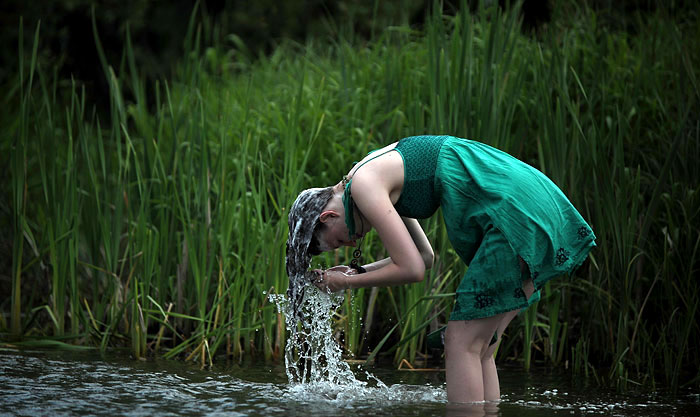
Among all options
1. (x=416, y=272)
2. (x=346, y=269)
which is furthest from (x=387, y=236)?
(x=346, y=269)

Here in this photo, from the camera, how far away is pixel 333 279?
2.73 meters

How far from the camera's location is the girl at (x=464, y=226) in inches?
103

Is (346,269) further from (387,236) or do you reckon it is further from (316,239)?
(387,236)

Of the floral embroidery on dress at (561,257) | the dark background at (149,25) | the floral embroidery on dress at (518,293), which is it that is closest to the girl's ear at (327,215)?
the floral embroidery on dress at (518,293)

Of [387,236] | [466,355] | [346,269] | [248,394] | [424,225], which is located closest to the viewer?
[387,236]

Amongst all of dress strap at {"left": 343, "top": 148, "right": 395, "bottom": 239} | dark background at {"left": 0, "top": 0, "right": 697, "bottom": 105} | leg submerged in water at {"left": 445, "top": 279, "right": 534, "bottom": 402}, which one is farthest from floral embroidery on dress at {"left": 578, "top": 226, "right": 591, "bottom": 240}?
dark background at {"left": 0, "top": 0, "right": 697, "bottom": 105}

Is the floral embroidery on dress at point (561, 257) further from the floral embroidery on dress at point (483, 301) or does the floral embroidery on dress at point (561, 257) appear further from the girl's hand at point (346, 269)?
the girl's hand at point (346, 269)

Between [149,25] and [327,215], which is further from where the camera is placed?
[149,25]

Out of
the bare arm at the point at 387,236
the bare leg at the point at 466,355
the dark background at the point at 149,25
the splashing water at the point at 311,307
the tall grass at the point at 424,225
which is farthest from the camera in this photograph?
the dark background at the point at 149,25

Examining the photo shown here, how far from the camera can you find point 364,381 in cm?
369

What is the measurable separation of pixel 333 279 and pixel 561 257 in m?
0.80

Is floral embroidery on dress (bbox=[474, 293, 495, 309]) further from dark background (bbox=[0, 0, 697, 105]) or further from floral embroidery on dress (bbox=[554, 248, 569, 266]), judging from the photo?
→ dark background (bbox=[0, 0, 697, 105])

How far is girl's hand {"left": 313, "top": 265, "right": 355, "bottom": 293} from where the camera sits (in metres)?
2.72

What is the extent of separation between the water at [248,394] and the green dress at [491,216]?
0.46 m
